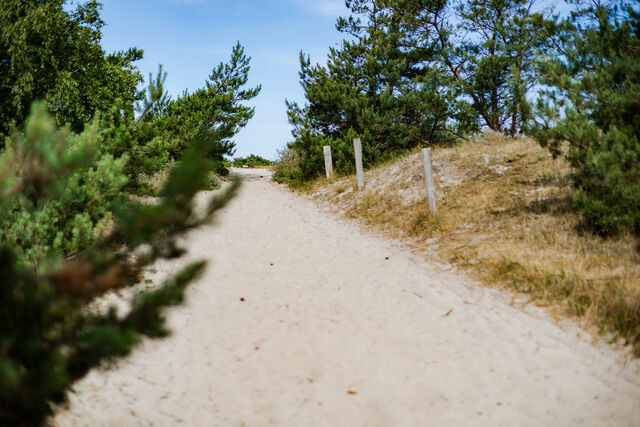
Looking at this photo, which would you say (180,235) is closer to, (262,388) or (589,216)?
(262,388)

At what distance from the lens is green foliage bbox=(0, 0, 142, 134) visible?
7920 mm

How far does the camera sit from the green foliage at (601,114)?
597 centimetres

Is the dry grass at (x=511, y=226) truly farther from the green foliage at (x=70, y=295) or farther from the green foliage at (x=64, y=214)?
the green foliage at (x=64, y=214)

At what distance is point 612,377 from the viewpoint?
3869mm

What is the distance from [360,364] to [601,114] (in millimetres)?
5465

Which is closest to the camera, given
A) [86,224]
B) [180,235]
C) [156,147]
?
[180,235]

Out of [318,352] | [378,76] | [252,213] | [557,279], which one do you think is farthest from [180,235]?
[378,76]

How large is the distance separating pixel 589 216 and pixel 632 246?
0.75 meters

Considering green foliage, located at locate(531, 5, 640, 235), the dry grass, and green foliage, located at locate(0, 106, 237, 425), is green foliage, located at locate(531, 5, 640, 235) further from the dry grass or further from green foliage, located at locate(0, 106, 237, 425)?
green foliage, located at locate(0, 106, 237, 425)

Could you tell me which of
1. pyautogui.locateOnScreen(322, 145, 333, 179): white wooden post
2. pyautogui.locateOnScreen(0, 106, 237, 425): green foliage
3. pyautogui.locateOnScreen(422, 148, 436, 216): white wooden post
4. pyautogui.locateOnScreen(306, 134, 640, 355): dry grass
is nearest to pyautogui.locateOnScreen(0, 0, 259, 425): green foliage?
pyautogui.locateOnScreen(0, 106, 237, 425): green foliage

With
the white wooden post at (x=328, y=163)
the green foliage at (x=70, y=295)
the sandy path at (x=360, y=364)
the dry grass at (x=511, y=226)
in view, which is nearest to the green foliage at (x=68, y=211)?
the green foliage at (x=70, y=295)

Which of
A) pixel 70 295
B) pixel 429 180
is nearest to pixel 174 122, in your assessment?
pixel 429 180

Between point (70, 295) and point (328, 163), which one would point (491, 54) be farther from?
point (70, 295)

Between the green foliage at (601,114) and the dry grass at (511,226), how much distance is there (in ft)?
1.87
